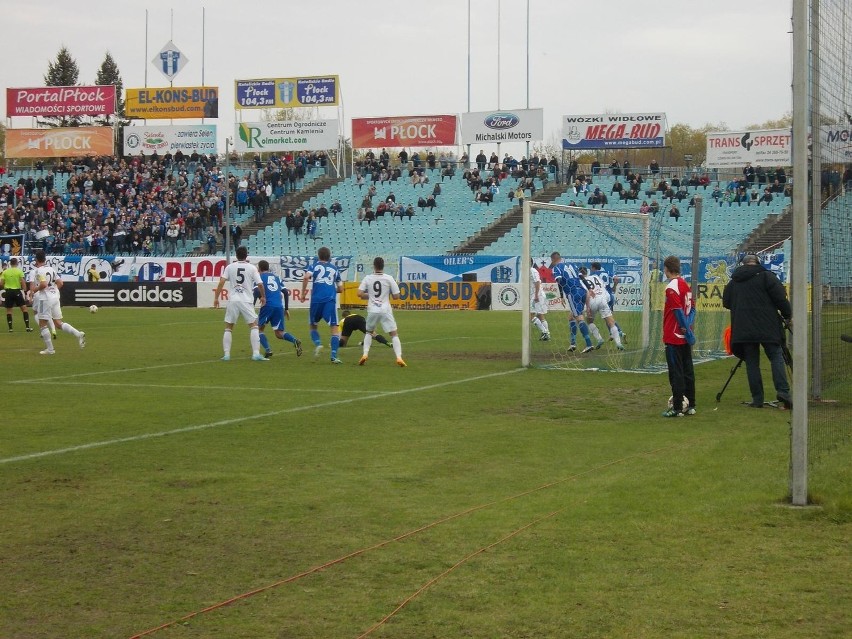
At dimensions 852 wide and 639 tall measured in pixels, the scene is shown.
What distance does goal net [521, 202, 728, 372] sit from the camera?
20500mm

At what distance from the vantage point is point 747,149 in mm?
61188

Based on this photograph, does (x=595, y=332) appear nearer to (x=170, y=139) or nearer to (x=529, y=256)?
(x=529, y=256)

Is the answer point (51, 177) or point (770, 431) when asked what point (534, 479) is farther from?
point (51, 177)

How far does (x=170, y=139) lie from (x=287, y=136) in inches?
356

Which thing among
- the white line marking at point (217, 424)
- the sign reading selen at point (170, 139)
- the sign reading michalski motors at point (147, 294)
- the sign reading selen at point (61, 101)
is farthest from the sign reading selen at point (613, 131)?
the white line marking at point (217, 424)

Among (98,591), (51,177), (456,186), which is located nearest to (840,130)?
(98,591)

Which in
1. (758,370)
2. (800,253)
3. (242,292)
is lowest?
(758,370)

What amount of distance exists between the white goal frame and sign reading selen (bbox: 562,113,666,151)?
136ft

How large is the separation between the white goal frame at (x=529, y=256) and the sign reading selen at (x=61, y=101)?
5928 cm

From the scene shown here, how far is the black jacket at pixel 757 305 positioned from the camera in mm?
13844

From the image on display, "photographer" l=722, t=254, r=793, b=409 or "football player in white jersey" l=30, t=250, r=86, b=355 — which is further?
"football player in white jersey" l=30, t=250, r=86, b=355

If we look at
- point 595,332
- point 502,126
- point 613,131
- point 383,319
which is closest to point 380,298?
point 383,319

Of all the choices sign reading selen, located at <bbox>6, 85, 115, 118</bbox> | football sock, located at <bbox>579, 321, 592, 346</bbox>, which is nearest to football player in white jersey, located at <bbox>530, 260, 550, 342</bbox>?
football sock, located at <bbox>579, 321, 592, 346</bbox>

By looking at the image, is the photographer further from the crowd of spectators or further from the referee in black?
the crowd of spectators
